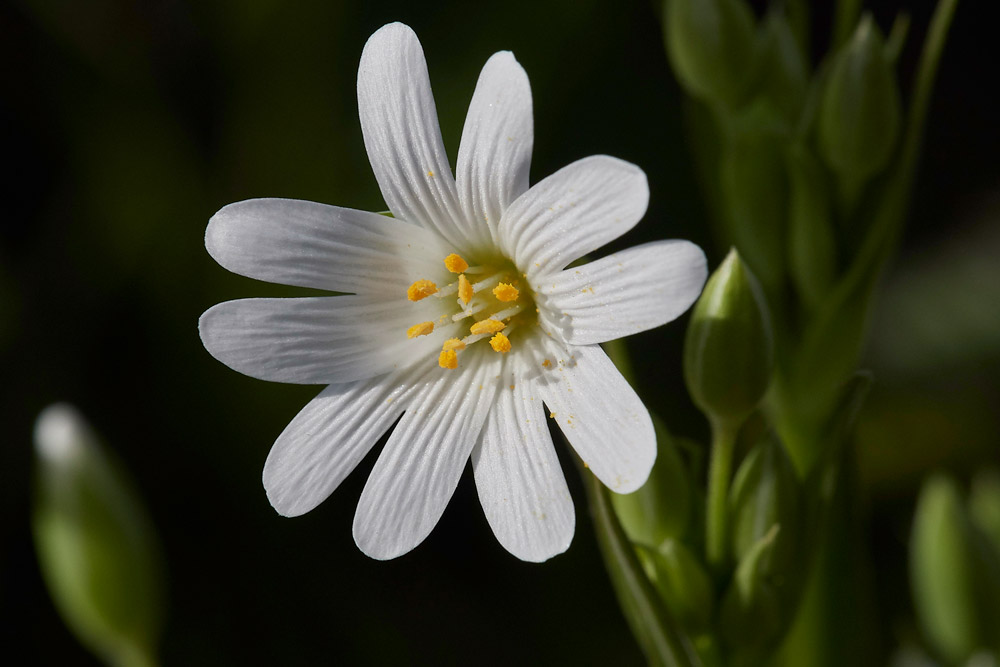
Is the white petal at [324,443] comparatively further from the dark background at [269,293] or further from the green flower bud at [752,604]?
the dark background at [269,293]

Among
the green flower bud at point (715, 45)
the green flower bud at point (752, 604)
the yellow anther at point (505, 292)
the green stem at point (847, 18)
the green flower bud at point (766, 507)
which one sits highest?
the green flower bud at point (715, 45)

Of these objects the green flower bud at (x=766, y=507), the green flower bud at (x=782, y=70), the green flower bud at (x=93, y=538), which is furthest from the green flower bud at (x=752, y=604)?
the green flower bud at (x=93, y=538)

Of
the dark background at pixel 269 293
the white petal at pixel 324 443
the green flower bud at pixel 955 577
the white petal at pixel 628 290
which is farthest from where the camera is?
the dark background at pixel 269 293

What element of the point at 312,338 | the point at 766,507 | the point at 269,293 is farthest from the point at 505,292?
the point at 269,293

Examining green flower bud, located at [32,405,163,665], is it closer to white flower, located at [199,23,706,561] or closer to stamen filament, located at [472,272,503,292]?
white flower, located at [199,23,706,561]

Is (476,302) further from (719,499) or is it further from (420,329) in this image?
(719,499)

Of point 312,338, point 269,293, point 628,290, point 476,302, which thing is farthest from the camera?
point 269,293
